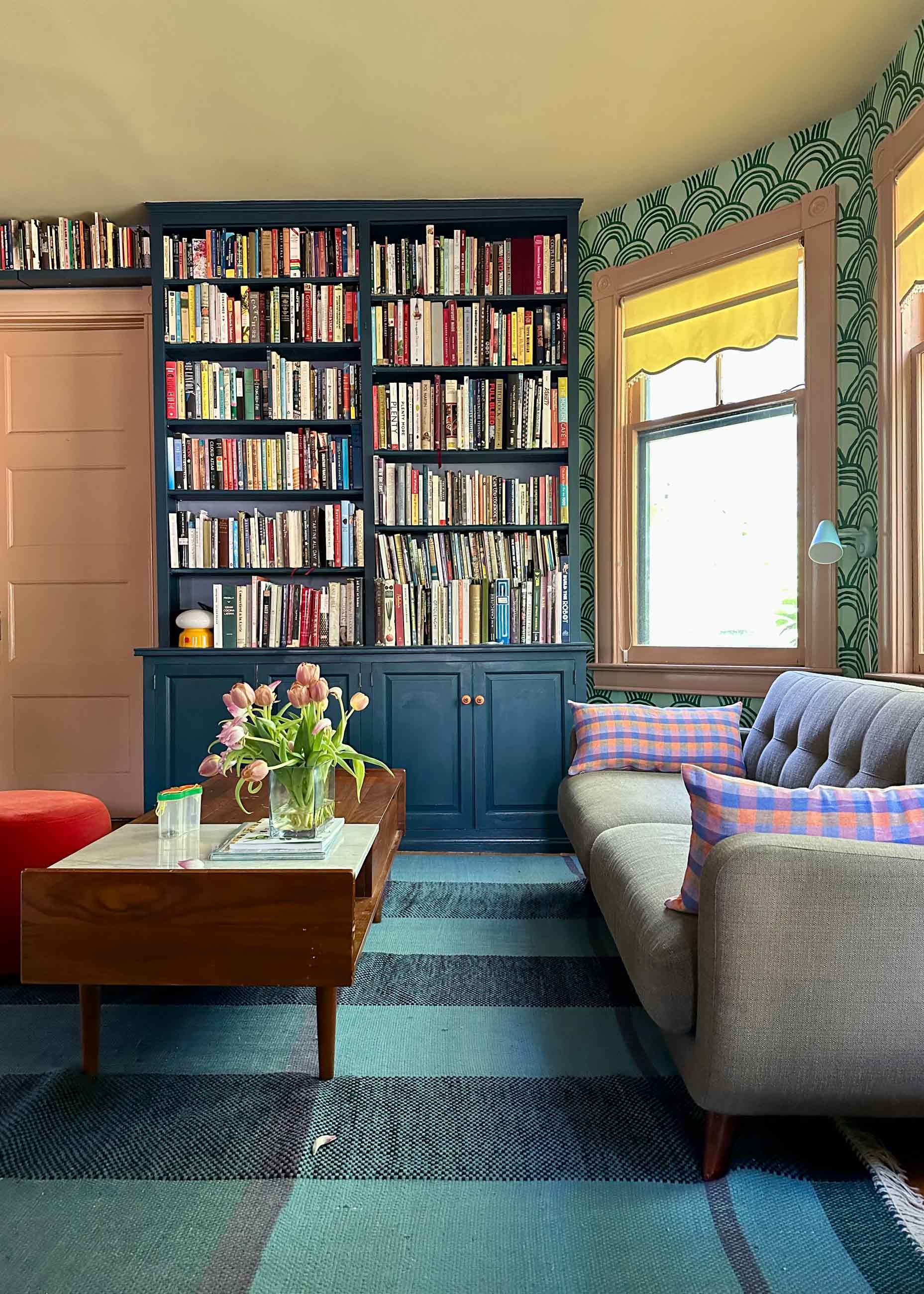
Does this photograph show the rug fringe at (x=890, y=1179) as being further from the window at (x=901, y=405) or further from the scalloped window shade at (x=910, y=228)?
the scalloped window shade at (x=910, y=228)

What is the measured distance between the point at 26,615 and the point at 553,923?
299 centimetres

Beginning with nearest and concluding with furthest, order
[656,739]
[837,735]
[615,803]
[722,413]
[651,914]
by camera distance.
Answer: [651,914]
[837,735]
[615,803]
[656,739]
[722,413]

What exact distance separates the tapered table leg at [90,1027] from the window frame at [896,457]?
93.6 inches

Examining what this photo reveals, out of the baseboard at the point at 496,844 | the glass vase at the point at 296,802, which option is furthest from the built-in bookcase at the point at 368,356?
the glass vase at the point at 296,802

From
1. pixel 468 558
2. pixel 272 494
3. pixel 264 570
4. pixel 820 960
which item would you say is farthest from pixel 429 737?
pixel 820 960

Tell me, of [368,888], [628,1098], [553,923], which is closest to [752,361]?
[553,923]

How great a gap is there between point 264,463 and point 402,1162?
9.32ft

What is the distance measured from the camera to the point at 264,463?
3590 millimetres

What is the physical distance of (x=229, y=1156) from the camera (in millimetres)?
1423

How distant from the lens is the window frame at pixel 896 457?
268cm

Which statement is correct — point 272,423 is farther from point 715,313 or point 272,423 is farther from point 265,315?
point 715,313

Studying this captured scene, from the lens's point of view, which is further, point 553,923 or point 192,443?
point 192,443

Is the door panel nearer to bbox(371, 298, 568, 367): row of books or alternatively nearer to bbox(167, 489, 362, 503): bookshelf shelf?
bbox(167, 489, 362, 503): bookshelf shelf

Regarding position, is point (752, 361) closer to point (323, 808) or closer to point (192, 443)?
point (192, 443)
